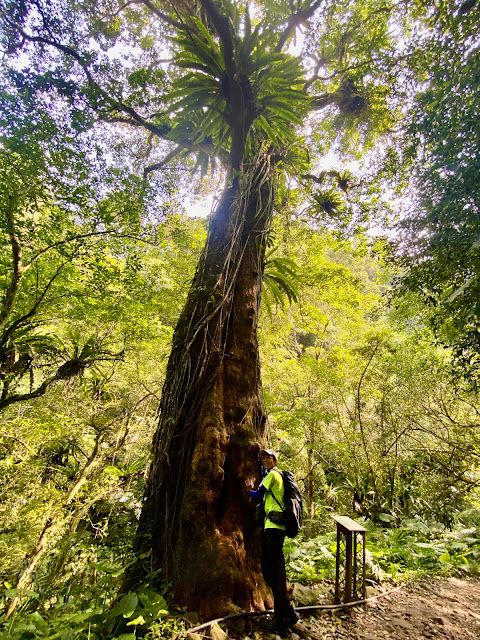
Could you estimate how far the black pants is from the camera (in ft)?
6.48

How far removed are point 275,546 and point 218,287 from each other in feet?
7.15

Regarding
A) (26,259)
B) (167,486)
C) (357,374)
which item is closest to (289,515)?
(167,486)

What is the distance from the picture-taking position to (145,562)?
6.70 feet

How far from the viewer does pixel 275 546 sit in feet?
6.97

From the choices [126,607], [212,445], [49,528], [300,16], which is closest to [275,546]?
[212,445]

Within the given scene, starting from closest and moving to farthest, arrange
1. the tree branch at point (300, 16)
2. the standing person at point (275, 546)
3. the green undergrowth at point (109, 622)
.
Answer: the green undergrowth at point (109, 622), the standing person at point (275, 546), the tree branch at point (300, 16)

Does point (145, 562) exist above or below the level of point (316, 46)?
below

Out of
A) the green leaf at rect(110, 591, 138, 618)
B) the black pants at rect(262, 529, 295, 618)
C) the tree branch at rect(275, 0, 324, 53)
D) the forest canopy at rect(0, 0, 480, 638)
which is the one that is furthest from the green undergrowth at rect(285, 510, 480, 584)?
the tree branch at rect(275, 0, 324, 53)

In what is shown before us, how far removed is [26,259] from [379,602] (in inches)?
242

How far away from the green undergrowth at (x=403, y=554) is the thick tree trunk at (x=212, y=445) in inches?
59.3

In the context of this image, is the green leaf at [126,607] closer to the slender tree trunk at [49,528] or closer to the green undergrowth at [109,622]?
the green undergrowth at [109,622]

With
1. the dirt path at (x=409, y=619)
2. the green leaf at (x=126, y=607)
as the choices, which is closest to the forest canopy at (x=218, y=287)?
the green leaf at (x=126, y=607)

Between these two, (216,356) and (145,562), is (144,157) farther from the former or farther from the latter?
(145,562)

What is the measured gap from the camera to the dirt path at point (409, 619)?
224cm
